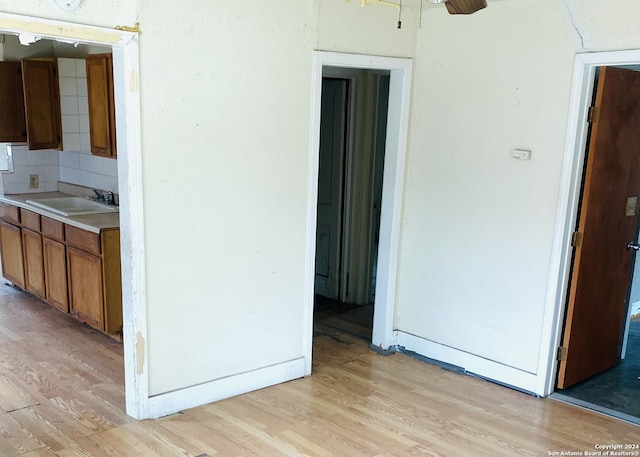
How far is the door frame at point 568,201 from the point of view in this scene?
3.39 meters

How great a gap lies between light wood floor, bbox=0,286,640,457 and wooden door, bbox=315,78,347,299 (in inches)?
59.4

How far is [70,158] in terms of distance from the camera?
5.64 m

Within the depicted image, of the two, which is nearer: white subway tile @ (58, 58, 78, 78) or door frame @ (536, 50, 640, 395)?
door frame @ (536, 50, 640, 395)

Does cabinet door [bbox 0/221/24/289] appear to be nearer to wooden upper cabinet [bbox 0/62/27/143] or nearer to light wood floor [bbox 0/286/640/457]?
wooden upper cabinet [bbox 0/62/27/143]

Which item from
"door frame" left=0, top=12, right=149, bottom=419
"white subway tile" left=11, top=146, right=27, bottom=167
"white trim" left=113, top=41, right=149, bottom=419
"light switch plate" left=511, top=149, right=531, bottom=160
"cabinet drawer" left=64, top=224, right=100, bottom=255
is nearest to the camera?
"door frame" left=0, top=12, right=149, bottom=419

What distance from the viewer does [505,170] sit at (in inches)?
149

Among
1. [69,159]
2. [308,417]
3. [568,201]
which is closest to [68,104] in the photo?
[69,159]

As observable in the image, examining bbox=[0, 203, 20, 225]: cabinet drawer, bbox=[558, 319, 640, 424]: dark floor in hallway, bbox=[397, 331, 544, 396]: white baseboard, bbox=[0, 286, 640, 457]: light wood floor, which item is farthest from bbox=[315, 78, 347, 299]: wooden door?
bbox=[0, 203, 20, 225]: cabinet drawer

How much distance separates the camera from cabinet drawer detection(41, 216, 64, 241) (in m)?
4.59

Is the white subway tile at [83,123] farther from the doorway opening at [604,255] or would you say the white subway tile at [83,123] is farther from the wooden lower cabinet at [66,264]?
the doorway opening at [604,255]

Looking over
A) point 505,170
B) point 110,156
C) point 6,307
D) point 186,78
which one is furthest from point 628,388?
point 6,307

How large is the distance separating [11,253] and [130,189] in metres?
2.95

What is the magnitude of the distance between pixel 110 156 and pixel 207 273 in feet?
5.46

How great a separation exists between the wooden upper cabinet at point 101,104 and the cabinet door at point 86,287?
2.64ft
